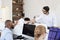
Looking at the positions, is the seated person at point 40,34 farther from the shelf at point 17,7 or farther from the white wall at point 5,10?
the shelf at point 17,7

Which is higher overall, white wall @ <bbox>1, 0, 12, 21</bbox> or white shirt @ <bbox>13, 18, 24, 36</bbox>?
white wall @ <bbox>1, 0, 12, 21</bbox>

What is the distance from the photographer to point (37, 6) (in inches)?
262

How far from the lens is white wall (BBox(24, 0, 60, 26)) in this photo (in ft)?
18.8

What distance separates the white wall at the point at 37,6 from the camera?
5741 mm

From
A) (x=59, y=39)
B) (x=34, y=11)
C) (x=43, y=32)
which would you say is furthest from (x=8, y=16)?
(x=59, y=39)

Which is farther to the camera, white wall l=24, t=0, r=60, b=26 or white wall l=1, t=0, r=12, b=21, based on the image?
white wall l=1, t=0, r=12, b=21

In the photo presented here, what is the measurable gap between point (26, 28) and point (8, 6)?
2.94m

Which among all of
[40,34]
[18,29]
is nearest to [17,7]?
[18,29]

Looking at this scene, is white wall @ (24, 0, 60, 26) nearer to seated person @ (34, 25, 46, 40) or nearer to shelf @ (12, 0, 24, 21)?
shelf @ (12, 0, 24, 21)

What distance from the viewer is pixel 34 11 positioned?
22.4 feet

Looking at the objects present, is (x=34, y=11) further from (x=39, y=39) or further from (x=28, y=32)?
(x=39, y=39)

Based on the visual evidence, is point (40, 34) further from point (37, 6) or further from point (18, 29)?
point (37, 6)

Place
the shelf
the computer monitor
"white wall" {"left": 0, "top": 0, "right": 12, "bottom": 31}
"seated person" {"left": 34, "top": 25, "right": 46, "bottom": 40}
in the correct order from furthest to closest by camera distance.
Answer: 1. the shelf
2. "white wall" {"left": 0, "top": 0, "right": 12, "bottom": 31}
3. the computer monitor
4. "seated person" {"left": 34, "top": 25, "right": 46, "bottom": 40}

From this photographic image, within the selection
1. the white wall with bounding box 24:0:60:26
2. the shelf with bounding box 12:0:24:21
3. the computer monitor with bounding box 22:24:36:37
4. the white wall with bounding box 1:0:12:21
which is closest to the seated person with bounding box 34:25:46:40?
the computer monitor with bounding box 22:24:36:37
